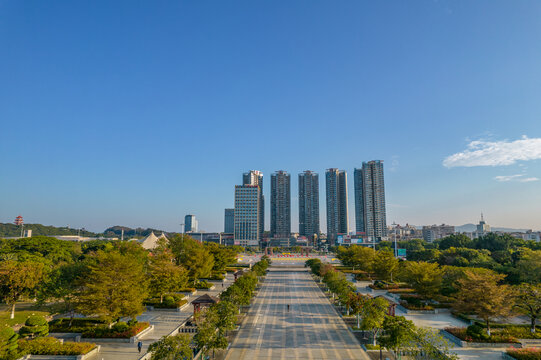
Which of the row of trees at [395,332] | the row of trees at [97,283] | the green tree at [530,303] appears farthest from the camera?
the green tree at [530,303]

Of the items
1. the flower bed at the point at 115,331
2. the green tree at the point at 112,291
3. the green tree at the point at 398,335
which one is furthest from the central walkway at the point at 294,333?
the green tree at the point at 112,291

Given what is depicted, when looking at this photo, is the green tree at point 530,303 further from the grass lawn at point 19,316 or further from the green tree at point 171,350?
the grass lawn at point 19,316

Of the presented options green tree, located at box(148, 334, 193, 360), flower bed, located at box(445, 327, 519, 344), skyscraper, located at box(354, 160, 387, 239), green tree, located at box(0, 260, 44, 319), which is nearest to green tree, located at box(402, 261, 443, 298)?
flower bed, located at box(445, 327, 519, 344)

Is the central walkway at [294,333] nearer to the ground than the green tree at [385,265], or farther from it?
nearer to the ground

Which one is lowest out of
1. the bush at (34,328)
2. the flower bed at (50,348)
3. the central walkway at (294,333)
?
the central walkway at (294,333)

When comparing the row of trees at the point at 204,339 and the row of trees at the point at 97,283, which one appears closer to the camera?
the row of trees at the point at 204,339

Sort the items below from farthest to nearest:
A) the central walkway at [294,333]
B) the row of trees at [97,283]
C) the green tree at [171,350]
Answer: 1. the row of trees at [97,283]
2. the central walkway at [294,333]
3. the green tree at [171,350]

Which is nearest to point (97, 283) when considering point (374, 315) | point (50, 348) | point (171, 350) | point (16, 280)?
point (50, 348)
